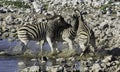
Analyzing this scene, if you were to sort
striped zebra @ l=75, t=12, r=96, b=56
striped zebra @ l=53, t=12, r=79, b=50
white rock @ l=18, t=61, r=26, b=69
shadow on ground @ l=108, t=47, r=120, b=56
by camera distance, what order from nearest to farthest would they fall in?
white rock @ l=18, t=61, r=26, b=69, shadow on ground @ l=108, t=47, r=120, b=56, striped zebra @ l=75, t=12, r=96, b=56, striped zebra @ l=53, t=12, r=79, b=50

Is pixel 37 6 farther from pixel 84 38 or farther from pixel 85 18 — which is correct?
pixel 84 38

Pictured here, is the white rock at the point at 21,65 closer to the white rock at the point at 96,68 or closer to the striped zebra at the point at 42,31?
the striped zebra at the point at 42,31

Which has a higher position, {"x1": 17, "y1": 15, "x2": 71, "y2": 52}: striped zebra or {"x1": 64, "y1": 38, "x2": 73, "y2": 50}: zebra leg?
{"x1": 17, "y1": 15, "x2": 71, "y2": 52}: striped zebra

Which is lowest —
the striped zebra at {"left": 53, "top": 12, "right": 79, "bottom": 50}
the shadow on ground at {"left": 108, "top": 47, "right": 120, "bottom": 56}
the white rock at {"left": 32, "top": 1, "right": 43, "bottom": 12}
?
the shadow on ground at {"left": 108, "top": 47, "right": 120, "bottom": 56}

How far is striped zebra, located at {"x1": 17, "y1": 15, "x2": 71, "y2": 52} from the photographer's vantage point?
832 inches

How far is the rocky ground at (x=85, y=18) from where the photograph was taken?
17.8 m

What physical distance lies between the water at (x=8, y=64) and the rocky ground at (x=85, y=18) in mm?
269

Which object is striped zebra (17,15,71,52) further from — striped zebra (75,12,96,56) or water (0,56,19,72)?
water (0,56,19,72)

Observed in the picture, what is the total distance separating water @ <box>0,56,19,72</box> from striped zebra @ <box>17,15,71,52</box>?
1.11 metres

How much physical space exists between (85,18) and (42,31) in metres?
9.87

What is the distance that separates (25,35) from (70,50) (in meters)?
1.83

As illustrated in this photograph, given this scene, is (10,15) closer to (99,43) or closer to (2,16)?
(2,16)

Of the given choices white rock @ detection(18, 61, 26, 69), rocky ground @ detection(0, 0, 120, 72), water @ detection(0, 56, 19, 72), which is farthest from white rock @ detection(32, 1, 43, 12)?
white rock @ detection(18, 61, 26, 69)

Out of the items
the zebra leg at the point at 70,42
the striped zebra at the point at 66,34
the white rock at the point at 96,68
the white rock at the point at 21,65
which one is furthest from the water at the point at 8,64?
A: the white rock at the point at 96,68
